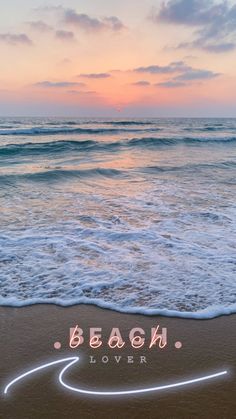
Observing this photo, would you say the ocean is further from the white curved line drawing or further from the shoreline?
the white curved line drawing

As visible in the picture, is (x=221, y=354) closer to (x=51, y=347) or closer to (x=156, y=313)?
(x=156, y=313)

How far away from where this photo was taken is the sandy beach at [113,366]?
2502 millimetres

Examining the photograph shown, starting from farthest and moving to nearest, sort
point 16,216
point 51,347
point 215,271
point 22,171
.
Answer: point 22,171, point 16,216, point 215,271, point 51,347

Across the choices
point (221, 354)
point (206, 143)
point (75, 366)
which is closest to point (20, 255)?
point (75, 366)

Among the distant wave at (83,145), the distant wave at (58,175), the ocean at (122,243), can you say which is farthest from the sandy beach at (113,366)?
the distant wave at (83,145)

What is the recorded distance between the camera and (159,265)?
188 inches

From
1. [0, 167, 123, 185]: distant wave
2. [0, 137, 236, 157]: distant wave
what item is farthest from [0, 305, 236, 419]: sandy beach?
[0, 137, 236, 157]: distant wave

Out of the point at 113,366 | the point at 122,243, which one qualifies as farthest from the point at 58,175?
the point at 113,366

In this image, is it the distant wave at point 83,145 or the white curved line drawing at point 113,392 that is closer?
the white curved line drawing at point 113,392

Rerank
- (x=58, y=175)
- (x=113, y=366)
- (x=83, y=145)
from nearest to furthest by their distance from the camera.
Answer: (x=113, y=366) → (x=58, y=175) → (x=83, y=145)

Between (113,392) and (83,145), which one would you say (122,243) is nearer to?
(113,392)

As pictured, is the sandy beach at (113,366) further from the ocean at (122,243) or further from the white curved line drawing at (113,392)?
the ocean at (122,243)

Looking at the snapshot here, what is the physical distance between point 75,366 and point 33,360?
0.35 m

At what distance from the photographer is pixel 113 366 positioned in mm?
2934
